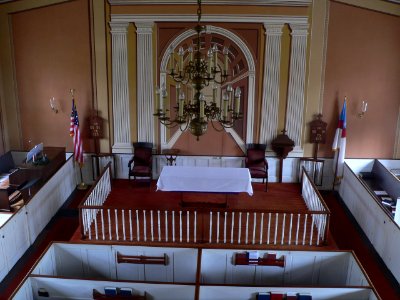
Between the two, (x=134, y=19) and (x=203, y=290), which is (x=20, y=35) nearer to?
(x=134, y=19)

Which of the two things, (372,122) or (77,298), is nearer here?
(77,298)

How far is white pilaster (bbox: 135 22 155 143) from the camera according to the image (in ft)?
36.5

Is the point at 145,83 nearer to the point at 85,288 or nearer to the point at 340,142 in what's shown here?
the point at 340,142

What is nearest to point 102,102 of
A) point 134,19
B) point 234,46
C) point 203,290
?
point 134,19

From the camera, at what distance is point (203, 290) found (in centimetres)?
678

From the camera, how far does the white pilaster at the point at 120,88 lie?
11.1 metres

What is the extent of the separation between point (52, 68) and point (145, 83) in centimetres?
236

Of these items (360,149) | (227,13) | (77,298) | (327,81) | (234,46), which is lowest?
(77,298)

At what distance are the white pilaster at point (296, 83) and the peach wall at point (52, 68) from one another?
16.5ft

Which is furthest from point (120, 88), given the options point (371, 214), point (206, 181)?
point (371, 214)

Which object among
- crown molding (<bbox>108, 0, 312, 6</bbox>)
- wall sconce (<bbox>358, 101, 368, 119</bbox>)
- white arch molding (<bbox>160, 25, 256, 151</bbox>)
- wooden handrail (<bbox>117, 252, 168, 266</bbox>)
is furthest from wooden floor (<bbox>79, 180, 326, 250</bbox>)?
crown molding (<bbox>108, 0, 312, 6</bbox>)

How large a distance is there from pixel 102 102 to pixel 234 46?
3614mm

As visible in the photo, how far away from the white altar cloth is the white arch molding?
154cm

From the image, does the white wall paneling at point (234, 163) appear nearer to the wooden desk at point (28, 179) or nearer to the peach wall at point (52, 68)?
the peach wall at point (52, 68)
